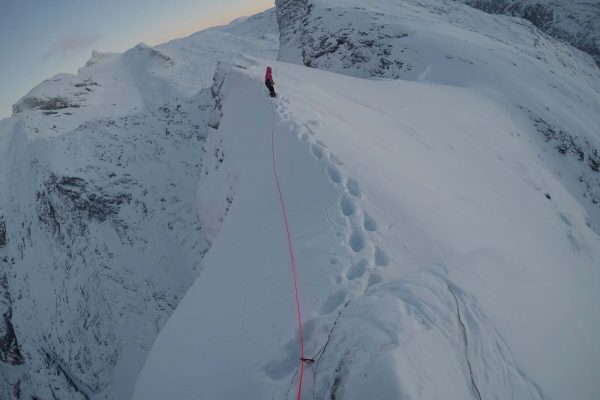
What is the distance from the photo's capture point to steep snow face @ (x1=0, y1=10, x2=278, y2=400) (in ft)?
68.7

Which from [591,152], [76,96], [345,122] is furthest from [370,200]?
[76,96]

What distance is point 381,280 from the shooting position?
5281 mm

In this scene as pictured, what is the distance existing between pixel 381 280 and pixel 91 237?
77.4ft

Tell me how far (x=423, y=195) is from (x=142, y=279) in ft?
68.4

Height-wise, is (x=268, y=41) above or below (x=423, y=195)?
above

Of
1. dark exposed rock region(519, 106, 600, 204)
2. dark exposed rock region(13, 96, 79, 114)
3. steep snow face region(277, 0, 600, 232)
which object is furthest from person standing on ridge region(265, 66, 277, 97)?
dark exposed rock region(13, 96, 79, 114)

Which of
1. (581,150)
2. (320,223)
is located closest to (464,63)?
(581,150)

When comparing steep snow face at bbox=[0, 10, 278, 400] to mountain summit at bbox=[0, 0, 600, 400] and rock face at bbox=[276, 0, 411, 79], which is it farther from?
rock face at bbox=[276, 0, 411, 79]

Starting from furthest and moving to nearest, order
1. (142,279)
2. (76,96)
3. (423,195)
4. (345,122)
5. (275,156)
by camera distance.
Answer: (76,96) < (142,279) < (345,122) < (275,156) < (423,195)

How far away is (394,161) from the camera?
9.53 metres

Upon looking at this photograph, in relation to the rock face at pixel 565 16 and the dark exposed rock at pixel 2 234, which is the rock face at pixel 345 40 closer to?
the dark exposed rock at pixel 2 234

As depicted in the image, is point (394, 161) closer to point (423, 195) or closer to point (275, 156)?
point (423, 195)

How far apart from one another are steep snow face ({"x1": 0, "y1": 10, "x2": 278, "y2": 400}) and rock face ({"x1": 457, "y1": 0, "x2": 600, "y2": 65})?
89.6 metres

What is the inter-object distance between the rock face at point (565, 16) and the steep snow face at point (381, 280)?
8959 centimetres
